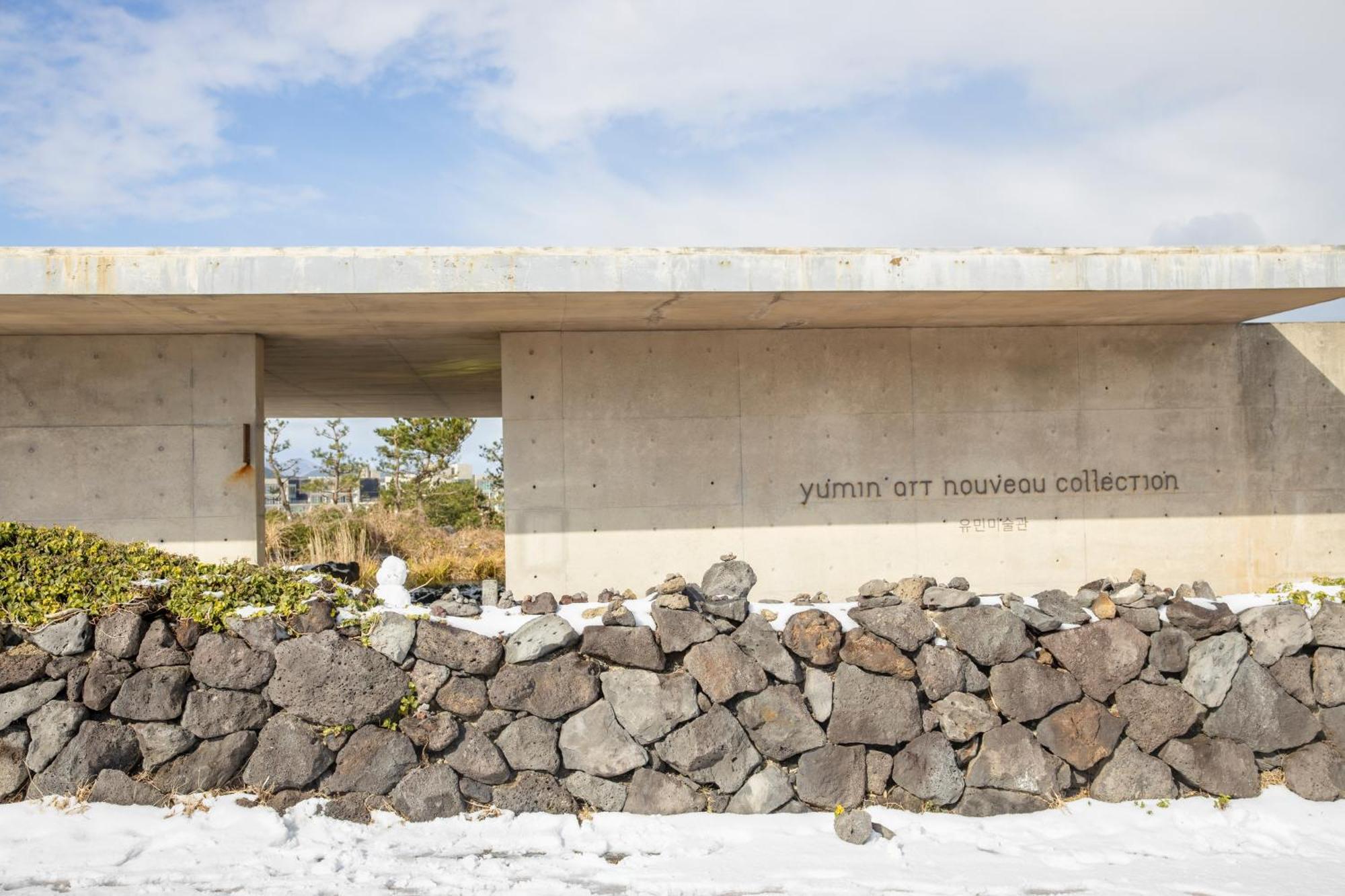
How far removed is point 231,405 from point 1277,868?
8003mm

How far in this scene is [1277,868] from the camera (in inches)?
173

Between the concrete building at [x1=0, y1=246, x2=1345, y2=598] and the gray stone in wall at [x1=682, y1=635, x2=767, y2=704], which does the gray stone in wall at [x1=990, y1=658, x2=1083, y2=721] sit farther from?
the concrete building at [x1=0, y1=246, x2=1345, y2=598]

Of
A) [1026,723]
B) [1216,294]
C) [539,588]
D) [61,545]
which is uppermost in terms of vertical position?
[1216,294]

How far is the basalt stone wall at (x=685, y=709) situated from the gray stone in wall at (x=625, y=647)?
0.01 meters

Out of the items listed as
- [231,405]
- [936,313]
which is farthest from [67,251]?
[936,313]

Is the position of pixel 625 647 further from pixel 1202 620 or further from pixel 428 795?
pixel 1202 620

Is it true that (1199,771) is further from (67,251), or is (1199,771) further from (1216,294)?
(67,251)

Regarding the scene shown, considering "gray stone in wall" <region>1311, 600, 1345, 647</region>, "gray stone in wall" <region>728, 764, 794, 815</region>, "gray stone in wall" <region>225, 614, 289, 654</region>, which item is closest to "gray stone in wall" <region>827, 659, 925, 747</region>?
"gray stone in wall" <region>728, 764, 794, 815</region>

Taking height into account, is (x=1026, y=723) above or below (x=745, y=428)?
below

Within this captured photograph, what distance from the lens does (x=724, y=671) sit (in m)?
4.95

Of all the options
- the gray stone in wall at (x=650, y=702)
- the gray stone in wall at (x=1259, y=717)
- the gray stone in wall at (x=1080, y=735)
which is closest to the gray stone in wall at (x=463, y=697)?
the gray stone in wall at (x=650, y=702)

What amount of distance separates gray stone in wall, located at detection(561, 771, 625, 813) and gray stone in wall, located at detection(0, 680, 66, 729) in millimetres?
2732

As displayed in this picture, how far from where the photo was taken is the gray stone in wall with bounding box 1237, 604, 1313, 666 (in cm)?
521

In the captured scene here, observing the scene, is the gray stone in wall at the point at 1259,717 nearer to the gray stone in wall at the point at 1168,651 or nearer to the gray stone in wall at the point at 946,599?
the gray stone in wall at the point at 1168,651
